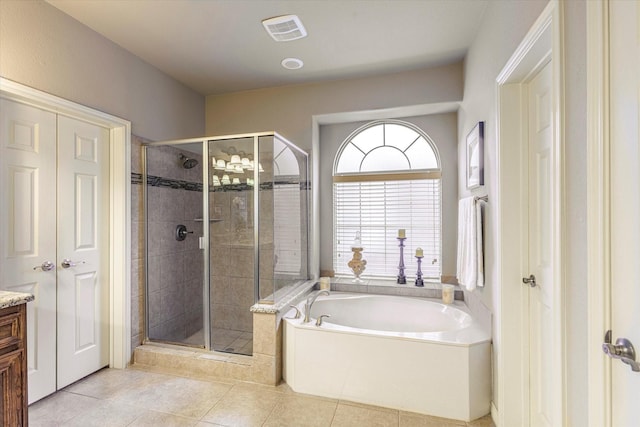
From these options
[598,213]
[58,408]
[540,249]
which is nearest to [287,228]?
[540,249]

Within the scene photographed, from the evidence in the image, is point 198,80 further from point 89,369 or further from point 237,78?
point 89,369

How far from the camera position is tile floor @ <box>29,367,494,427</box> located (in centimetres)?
182

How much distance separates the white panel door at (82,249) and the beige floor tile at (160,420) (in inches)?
31.8

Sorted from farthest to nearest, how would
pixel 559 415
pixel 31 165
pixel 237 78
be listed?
pixel 237 78
pixel 31 165
pixel 559 415

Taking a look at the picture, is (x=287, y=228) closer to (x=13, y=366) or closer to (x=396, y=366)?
(x=396, y=366)

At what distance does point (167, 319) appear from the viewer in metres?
2.87

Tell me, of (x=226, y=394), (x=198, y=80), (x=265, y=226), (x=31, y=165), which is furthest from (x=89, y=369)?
(x=198, y=80)

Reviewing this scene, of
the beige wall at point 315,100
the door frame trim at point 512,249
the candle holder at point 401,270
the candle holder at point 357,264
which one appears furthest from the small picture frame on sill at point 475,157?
the candle holder at point 357,264

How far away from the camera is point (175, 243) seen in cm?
294

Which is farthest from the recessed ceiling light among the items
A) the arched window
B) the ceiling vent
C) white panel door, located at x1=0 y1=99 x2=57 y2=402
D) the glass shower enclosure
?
white panel door, located at x1=0 y1=99 x2=57 y2=402

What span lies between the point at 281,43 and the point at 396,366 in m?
2.59

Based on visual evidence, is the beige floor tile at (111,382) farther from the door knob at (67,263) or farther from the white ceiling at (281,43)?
the white ceiling at (281,43)

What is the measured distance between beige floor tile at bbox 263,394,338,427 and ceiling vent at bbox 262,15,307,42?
106 inches

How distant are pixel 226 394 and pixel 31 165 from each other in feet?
6.71
